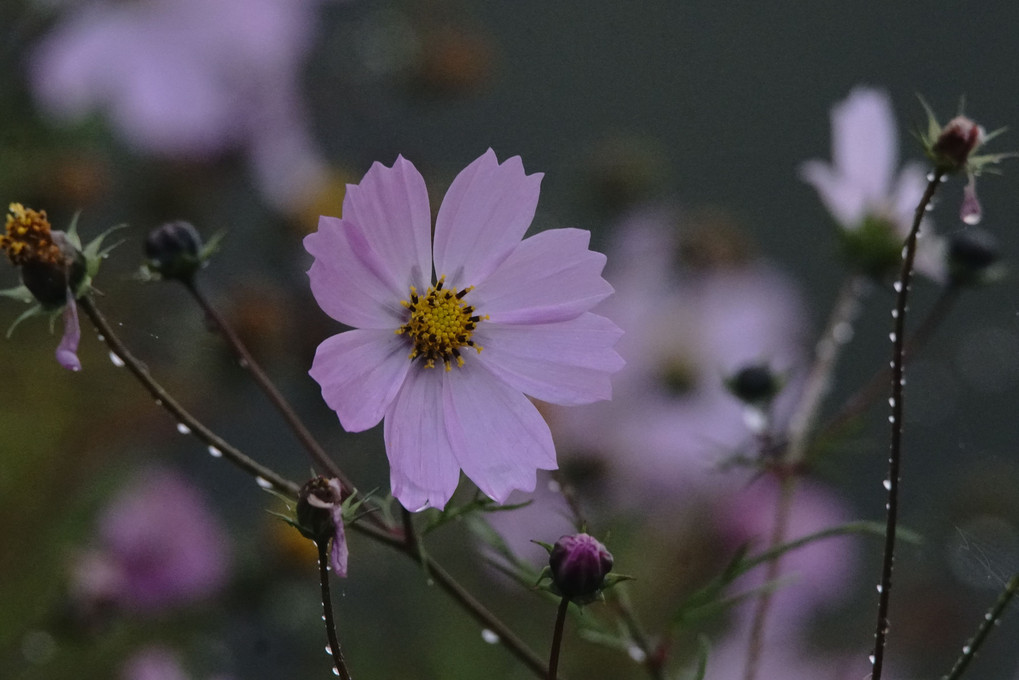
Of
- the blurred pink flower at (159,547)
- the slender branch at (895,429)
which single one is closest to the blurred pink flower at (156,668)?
the blurred pink flower at (159,547)

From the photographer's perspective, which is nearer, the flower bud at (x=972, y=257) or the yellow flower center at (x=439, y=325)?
the yellow flower center at (x=439, y=325)

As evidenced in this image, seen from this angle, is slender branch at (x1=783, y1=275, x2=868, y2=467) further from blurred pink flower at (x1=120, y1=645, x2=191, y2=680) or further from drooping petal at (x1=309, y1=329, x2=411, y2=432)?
blurred pink flower at (x1=120, y1=645, x2=191, y2=680)

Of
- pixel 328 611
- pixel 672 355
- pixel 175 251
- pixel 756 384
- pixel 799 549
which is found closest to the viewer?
pixel 328 611

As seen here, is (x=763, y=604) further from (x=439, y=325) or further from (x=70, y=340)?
(x=70, y=340)

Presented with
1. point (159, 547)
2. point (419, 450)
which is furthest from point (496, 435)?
point (159, 547)

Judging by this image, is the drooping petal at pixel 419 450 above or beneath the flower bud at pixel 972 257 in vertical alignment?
beneath

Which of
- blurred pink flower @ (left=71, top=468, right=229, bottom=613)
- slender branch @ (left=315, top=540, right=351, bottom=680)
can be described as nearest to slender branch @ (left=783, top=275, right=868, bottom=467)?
slender branch @ (left=315, top=540, right=351, bottom=680)

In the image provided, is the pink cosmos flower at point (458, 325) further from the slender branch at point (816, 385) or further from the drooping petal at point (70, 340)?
the slender branch at point (816, 385)

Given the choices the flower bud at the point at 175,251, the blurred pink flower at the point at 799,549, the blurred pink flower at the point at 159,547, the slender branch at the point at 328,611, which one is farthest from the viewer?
the blurred pink flower at the point at 799,549
